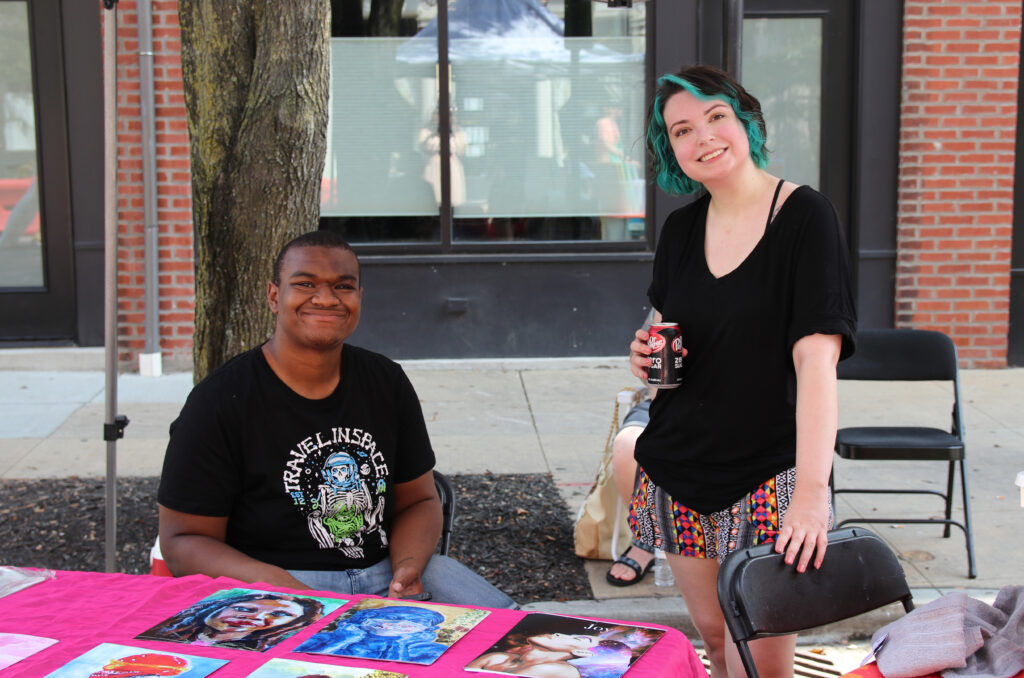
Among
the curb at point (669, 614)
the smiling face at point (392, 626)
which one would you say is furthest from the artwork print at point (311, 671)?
the curb at point (669, 614)

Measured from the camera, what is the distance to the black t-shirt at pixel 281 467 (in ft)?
8.54

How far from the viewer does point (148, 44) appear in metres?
7.23

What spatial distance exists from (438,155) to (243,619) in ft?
20.3

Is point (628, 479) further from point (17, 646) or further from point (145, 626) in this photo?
point (17, 646)

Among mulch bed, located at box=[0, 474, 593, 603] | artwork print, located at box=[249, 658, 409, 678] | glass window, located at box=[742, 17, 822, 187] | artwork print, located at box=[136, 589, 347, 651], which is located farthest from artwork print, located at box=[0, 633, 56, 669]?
glass window, located at box=[742, 17, 822, 187]

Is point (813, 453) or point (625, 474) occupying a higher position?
point (813, 453)

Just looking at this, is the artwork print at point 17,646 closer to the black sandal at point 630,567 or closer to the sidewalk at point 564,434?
the sidewalk at point 564,434

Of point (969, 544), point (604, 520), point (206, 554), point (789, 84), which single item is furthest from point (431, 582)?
point (789, 84)

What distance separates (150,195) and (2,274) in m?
1.42

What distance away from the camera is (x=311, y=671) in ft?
5.73

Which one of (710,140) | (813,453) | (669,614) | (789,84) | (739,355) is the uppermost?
(789,84)

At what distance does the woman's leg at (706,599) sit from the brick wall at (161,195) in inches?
223

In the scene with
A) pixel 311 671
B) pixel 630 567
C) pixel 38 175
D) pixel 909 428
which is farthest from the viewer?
pixel 38 175

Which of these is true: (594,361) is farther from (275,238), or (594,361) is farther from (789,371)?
(789,371)
